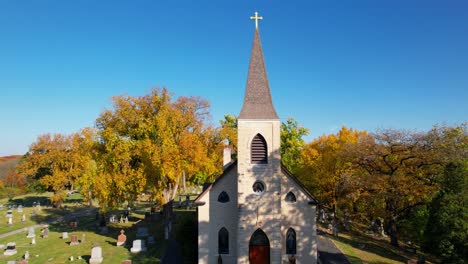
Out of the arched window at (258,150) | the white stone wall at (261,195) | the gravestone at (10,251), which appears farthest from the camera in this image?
the gravestone at (10,251)

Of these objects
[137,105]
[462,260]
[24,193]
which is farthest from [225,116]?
[24,193]

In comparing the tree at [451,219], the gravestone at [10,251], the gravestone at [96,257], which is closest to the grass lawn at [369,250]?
the tree at [451,219]

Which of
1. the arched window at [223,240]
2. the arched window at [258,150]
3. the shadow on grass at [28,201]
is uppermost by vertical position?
the arched window at [258,150]

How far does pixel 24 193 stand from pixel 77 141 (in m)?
40.6

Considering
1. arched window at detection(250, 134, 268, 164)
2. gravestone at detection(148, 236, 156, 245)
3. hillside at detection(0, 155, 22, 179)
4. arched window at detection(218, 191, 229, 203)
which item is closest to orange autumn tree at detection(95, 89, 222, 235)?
gravestone at detection(148, 236, 156, 245)

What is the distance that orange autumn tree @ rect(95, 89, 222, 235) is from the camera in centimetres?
2517

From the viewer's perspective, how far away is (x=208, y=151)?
31328 millimetres

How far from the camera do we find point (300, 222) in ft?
66.5

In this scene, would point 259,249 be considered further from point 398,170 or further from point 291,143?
point 291,143

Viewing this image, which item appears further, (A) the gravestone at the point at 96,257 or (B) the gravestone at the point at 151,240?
(B) the gravestone at the point at 151,240

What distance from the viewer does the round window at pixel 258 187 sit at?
1884cm

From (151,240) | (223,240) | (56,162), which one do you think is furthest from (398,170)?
(56,162)

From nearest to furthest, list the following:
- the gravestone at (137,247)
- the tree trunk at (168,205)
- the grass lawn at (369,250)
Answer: the grass lawn at (369,250) < the gravestone at (137,247) < the tree trunk at (168,205)

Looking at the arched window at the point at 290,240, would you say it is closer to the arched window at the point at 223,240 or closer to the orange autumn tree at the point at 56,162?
the arched window at the point at 223,240
